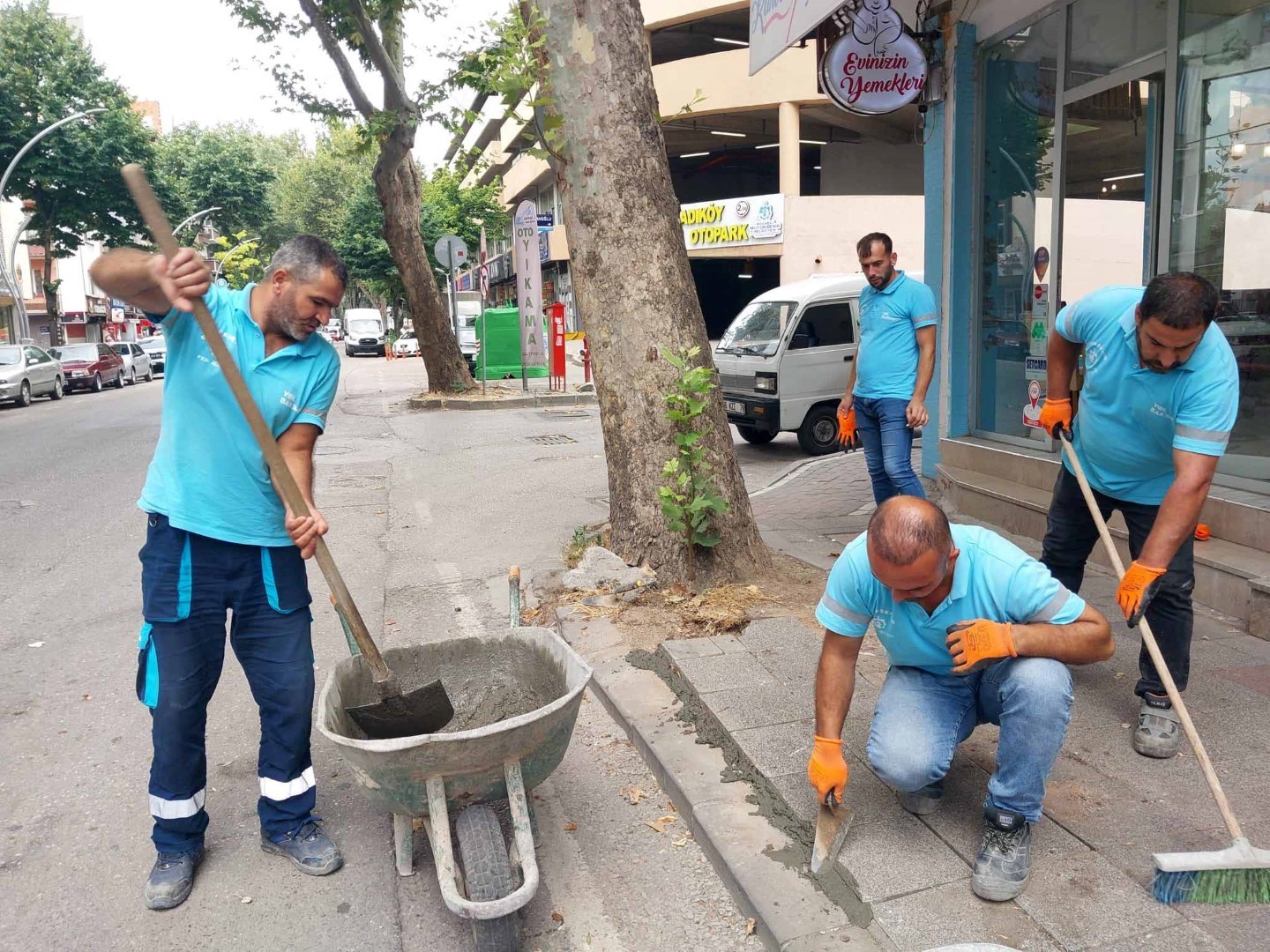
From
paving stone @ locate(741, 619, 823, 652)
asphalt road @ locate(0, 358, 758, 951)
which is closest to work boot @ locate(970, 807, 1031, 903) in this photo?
asphalt road @ locate(0, 358, 758, 951)

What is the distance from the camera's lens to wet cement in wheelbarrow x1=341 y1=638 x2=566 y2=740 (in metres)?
3.42

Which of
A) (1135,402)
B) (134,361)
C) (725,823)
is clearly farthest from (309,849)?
(134,361)

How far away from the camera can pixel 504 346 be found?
22859 mm

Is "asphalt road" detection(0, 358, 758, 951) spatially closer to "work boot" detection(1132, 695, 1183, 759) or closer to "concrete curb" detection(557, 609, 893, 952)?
"concrete curb" detection(557, 609, 893, 952)

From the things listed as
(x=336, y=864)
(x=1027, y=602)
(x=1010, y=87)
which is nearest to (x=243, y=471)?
(x=336, y=864)

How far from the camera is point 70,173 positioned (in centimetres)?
2833

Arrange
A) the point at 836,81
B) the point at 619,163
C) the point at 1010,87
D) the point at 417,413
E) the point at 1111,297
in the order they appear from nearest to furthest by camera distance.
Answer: the point at 1111,297
the point at 619,163
the point at 836,81
the point at 1010,87
the point at 417,413

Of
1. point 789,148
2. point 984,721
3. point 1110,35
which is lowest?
point 984,721

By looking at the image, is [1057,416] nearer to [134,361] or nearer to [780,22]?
[780,22]

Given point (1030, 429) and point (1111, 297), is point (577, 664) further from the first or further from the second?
point (1030, 429)

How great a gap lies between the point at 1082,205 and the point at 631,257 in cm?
368

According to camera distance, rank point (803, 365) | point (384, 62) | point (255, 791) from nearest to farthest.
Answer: point (255, 791) < point (803, 365) < point (384, 62)

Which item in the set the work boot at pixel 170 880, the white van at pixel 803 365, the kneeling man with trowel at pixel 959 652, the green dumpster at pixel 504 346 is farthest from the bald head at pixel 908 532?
the green dumpster at pixel 504 346

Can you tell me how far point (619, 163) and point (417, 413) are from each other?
12657 millimetres
